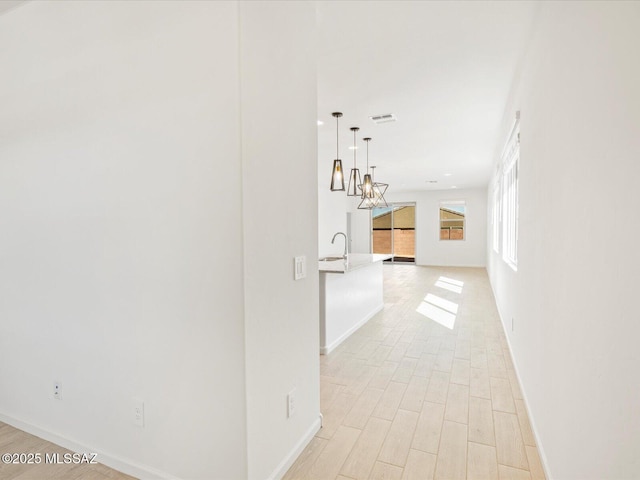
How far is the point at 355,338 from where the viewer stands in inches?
165

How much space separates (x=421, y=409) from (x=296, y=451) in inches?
39.3

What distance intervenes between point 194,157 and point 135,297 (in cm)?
75

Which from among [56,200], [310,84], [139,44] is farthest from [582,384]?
[56,200]

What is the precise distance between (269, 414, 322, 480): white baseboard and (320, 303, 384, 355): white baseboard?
1.41 m

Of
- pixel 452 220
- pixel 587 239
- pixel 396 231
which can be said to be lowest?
pixel 396 231

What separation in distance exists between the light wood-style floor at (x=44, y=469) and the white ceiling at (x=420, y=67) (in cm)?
286

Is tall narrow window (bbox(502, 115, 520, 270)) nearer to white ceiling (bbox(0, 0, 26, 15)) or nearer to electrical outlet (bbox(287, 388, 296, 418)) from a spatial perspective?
electrical outlet (bbox(287, 388, 296, 418))

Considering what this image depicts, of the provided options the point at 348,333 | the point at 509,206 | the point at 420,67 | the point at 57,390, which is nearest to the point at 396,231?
the point at 509,206

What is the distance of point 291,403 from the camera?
1896mm

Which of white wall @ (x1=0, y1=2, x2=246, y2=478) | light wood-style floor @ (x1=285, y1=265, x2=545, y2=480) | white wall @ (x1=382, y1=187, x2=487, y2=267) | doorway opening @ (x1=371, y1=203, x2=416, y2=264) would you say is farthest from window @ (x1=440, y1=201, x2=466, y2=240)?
white wall @ (x1=0, y1=2, x2=246, y2=478)

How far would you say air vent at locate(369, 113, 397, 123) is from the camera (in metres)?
4.27

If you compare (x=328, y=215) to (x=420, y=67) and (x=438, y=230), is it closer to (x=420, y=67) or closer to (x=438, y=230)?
(x=438, y=230)

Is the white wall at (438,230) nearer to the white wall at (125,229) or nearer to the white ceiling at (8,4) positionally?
the white wall at (125,229)

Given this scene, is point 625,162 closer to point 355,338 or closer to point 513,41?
point 513,41
